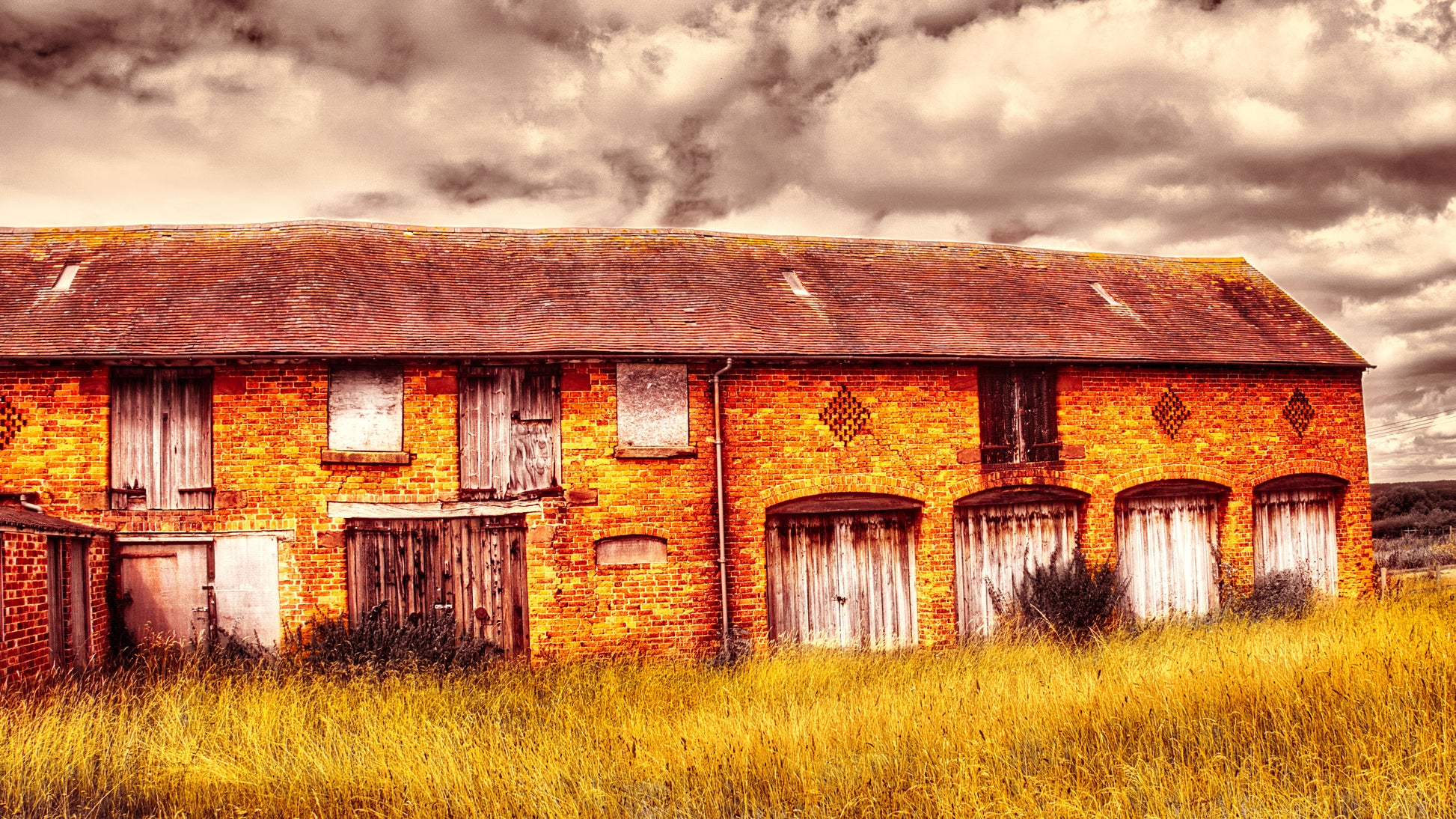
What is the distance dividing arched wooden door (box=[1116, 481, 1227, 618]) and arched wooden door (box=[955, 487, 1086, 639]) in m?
0.98

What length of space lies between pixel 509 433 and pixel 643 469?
5.85 ft

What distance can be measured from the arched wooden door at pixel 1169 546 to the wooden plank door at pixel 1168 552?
0.01 meters

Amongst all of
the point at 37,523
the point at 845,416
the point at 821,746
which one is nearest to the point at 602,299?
the point at 845,416

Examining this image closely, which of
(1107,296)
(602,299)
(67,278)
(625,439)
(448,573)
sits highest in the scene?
(67,278)

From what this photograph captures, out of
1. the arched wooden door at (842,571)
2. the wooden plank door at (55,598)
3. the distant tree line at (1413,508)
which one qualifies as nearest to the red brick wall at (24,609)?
the wooden plank door at (55,598)

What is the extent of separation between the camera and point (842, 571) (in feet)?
42.0

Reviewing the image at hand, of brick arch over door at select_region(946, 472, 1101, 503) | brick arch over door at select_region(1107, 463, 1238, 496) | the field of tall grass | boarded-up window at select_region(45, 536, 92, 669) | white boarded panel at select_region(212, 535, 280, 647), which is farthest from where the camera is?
brick arch over door at select_region(1107, 463, 1238, 496)

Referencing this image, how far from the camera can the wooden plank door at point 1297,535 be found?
1451 cm

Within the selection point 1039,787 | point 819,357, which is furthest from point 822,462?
point 1039,787

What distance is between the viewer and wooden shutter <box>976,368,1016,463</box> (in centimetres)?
1328

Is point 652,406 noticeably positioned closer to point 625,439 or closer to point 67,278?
point 625,439

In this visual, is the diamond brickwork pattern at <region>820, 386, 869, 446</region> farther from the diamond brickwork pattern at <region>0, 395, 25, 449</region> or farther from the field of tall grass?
the diamond brickwork pattern at <region>0, 395, 25, 449</region>

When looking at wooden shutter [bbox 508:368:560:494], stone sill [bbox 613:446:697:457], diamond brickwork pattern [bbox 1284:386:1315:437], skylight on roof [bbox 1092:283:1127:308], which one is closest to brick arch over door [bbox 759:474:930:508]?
stone sill [bbox 613:446:697:457]

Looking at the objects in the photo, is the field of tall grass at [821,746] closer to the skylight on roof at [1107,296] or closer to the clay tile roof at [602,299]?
the clay tile roof at [602,299]
